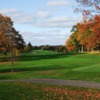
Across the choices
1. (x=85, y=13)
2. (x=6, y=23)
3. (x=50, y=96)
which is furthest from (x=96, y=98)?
(x=6, y=23)

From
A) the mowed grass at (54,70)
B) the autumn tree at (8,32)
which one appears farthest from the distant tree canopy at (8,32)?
the mowed grass at (54,70)

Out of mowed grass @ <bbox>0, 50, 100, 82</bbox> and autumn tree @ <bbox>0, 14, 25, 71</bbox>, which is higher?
autumn tree @ <bbox>0, 14, 25, 71</bbox>

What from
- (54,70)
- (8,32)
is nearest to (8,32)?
(8,32)

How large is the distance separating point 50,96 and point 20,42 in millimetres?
68949

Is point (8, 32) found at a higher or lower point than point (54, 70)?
higher

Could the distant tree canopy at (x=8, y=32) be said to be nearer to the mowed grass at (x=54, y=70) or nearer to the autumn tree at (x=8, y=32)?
the autumn tree at (x=8, y=32)

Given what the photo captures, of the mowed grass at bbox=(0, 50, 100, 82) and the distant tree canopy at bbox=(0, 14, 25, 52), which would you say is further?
the distant tree canopy at bbox=(0, 14, 25, 52)

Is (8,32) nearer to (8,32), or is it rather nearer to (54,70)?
(8,32)

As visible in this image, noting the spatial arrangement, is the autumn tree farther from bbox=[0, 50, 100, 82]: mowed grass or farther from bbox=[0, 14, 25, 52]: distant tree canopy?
bbox=[0, 50, 100, 82]: mowed grass

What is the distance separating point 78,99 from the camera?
51.6 ft

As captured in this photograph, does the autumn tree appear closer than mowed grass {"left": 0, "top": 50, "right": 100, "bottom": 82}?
No

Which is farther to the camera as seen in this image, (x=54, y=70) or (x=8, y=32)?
(x=8, y=32)

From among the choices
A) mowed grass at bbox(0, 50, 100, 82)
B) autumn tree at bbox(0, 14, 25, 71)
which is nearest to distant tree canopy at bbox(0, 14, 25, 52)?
autumn tree at bbox(0, 14, 25, 71)

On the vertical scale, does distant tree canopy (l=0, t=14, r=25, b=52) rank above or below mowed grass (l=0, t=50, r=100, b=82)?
above
